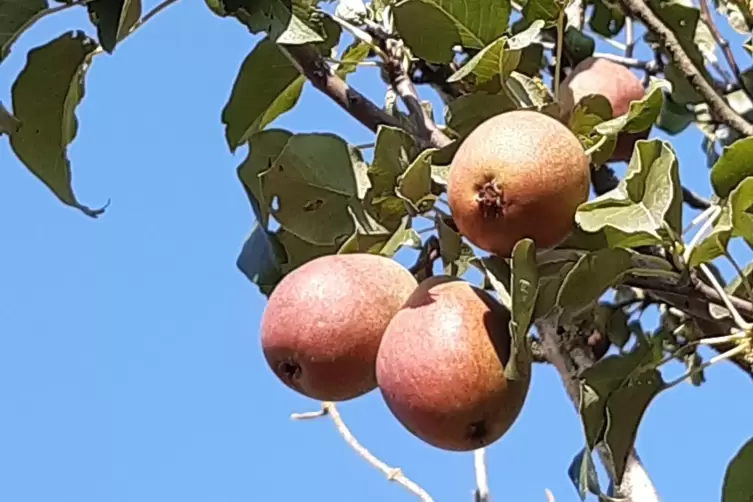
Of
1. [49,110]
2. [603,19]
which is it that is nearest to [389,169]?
[49,110]

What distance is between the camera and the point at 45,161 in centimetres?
131

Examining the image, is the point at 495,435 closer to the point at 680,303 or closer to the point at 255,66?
the point at 680,303

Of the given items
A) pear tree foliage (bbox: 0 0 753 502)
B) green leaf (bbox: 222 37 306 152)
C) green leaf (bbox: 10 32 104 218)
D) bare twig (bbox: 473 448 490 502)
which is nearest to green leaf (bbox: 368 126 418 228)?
pear tree foliage (bbox: 0 0 753 502)


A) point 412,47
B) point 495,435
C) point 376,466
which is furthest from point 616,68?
point 376,466

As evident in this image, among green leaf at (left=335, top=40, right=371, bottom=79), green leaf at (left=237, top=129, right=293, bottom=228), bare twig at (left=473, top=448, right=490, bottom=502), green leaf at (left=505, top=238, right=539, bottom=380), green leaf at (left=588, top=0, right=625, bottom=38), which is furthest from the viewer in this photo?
green leaf at (left=588, top=0, right=625, bottom=38)

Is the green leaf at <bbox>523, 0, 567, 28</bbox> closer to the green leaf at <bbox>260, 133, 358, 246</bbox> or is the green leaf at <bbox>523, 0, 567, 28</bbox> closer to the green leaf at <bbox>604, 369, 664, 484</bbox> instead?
the green leaf at <bbox>260, 133, 358, 246</bbox>

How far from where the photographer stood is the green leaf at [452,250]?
115cm

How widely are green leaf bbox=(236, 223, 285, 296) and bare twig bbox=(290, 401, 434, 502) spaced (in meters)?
0.50

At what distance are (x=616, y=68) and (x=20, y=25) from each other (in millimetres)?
639

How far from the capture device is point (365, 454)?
1.95 m

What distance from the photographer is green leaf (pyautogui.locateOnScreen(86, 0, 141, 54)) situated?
115 centimetres

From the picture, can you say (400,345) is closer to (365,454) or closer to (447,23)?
(447,23)

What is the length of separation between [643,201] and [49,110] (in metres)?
0.61

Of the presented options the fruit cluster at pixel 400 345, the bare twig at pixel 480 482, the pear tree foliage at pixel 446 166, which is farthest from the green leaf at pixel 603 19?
the fruit cluster at pixel 400 345
